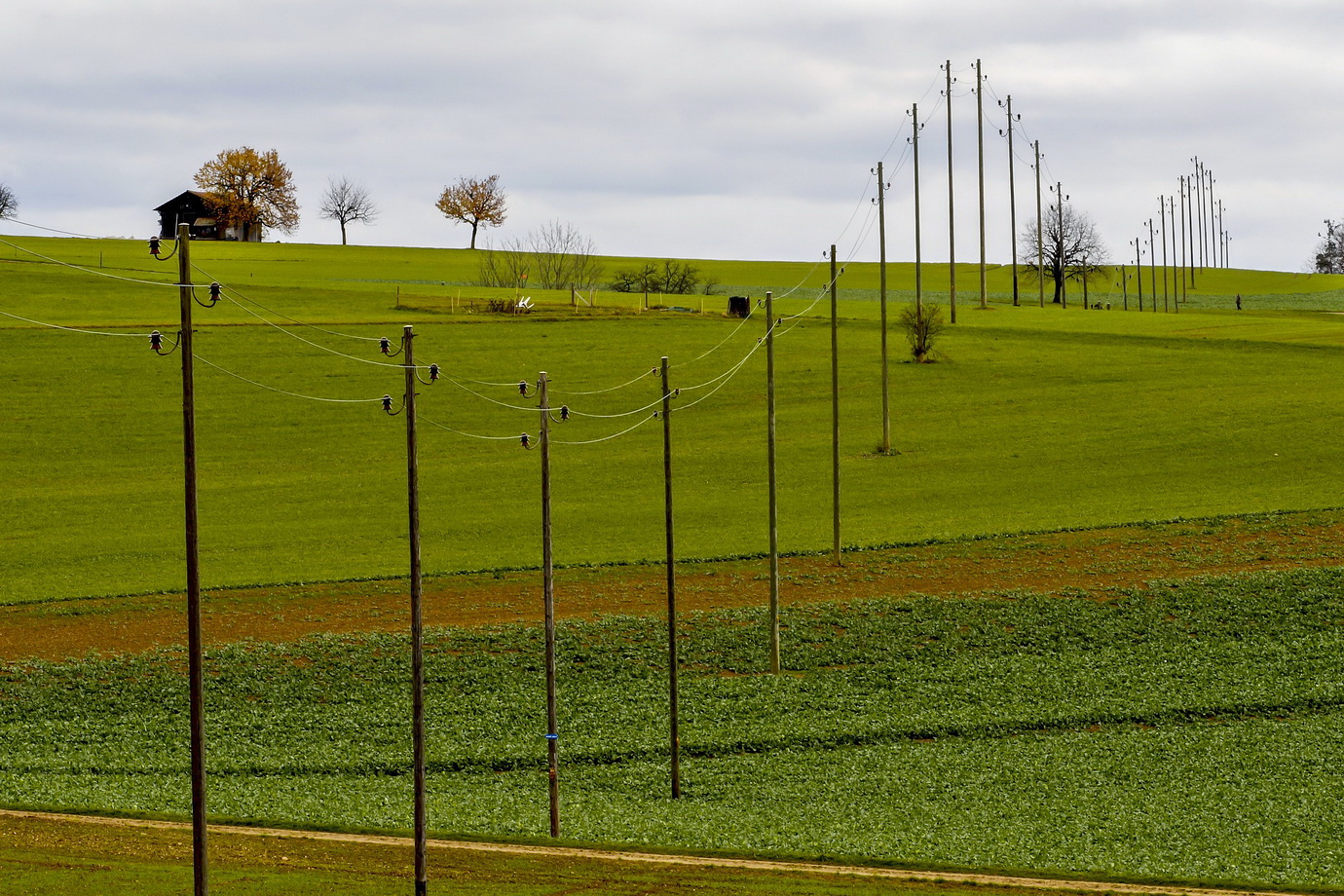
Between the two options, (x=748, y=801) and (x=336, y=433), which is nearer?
(x=748, y=801)

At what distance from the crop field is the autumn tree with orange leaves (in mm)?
84990

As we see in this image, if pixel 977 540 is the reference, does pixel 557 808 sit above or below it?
below

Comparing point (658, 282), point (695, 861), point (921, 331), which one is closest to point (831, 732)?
point (695, 861)

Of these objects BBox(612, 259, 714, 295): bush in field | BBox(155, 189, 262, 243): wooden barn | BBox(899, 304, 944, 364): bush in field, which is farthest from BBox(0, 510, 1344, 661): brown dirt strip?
BBox(155, 189, 262, 243): wooden barn

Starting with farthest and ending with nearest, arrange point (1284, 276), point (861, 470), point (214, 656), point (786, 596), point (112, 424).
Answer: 1. point (1284, 276)
2. point (112, 424)
3. point (861, 470)
4. point (786, 596)
5. point (214, 656)

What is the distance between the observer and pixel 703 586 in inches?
1510

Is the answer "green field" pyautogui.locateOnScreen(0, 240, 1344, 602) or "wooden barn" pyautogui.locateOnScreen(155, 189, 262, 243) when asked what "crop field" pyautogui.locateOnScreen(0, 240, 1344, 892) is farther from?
"wooden barn" pyautogui.locateOnScreen(155, 189, 262, 243)

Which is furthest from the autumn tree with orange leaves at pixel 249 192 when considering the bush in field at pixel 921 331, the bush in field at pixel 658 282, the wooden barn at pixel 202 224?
the bush in field at pixel 921 331

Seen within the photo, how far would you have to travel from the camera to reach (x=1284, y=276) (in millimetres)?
175125

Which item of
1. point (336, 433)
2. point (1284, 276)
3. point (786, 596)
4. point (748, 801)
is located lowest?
point (748, 801)

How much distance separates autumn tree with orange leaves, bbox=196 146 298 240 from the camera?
6112 inches

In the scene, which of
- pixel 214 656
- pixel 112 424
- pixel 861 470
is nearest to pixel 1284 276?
pixel 861 470

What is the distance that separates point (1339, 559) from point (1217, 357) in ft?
134

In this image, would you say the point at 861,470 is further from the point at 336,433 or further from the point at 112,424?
the point at 112,424
